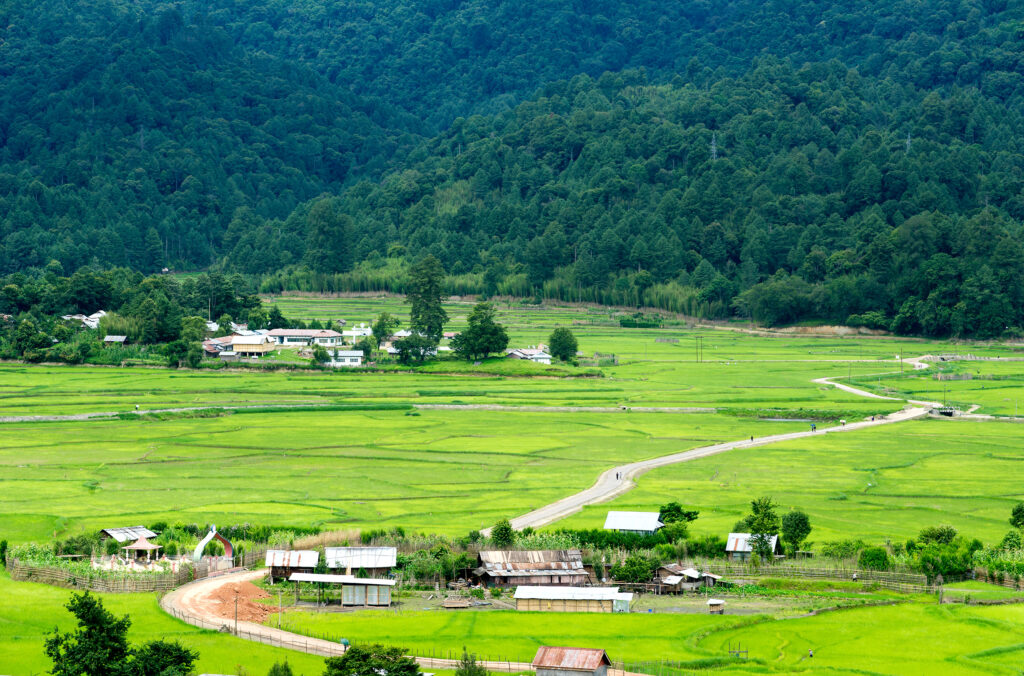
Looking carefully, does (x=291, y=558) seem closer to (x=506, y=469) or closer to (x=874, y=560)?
(x=874, y=560)

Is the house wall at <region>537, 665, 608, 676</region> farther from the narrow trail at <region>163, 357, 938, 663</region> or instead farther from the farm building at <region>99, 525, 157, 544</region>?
the farm building at <region>99, 525, 157, 544</region>

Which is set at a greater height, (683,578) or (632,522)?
(632,522)

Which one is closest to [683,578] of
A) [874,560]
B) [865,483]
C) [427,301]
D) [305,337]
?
[874,560]

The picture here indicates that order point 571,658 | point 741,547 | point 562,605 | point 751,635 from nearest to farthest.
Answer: point 571,658, point 751,635, point 562,605, point 741,547

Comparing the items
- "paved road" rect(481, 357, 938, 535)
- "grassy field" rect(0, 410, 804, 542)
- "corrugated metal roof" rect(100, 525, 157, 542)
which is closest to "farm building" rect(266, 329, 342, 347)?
"grassy field" rect(0, 410, 804, 542)

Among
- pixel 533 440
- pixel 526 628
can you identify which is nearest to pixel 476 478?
pixel 533 440

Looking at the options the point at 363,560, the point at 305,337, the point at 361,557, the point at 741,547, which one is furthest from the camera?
the point at 305,337

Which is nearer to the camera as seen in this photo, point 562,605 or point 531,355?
point 562,605
